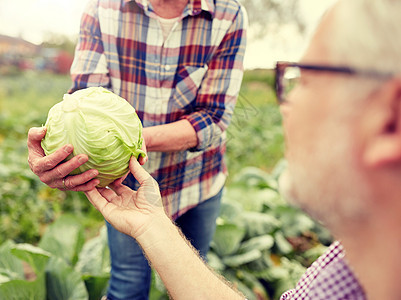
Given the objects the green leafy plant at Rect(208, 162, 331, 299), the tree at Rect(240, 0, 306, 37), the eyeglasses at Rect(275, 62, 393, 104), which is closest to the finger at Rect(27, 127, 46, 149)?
the eyeglasses at Rect(275, 62, 393, 104)

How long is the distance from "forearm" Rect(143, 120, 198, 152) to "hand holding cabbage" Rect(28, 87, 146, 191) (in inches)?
6.6

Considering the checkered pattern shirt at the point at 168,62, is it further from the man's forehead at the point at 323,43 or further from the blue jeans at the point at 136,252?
the man's forehead at the point at 323,43

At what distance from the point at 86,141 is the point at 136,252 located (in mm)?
809

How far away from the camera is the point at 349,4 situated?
81 cm

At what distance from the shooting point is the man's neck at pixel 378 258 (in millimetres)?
790

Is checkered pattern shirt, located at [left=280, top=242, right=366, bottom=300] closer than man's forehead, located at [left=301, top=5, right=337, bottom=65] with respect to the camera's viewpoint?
No

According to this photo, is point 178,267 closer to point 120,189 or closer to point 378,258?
point 120,189

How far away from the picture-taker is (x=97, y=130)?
151cm

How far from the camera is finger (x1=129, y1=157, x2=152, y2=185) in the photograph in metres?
1.56

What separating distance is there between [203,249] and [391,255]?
169cm

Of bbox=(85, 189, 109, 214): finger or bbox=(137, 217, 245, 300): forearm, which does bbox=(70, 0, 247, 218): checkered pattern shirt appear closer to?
bbox=(85, 189, 109, 214): finger

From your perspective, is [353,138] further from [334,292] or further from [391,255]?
[334,292]

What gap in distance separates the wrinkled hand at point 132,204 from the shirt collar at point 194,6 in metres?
0.73

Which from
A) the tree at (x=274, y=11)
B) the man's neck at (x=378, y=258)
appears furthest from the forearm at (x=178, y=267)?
the tree at (x=274, y=11)
